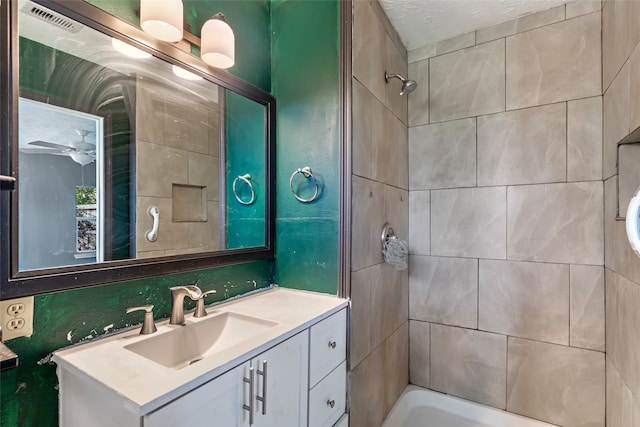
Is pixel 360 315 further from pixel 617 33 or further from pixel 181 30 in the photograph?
pixel 617 33

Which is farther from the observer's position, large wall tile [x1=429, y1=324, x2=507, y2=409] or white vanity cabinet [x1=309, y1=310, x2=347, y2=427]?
large wall tile [x1=429, y1=324, x2=507, y2=409]

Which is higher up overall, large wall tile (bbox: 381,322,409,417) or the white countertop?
the white countertop

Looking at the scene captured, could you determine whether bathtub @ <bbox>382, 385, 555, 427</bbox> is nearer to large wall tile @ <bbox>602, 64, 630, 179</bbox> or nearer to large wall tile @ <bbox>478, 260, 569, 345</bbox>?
large wall tile @ <bbox>478, 260, 569, 345</bbox>

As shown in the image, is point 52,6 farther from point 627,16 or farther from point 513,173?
point 513,173

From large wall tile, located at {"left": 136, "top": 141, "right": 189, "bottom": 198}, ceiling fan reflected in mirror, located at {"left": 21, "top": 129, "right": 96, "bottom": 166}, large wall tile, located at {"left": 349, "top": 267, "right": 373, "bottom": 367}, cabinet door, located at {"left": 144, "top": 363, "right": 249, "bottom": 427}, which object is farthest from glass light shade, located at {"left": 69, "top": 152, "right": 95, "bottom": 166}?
large wall tile, located at {"left": 349, "top": 267, "right": 373, "bottom": 367}

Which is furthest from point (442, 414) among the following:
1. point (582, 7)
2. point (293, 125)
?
point (582, 7)

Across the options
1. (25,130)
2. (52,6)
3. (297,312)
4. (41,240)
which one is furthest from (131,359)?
(52,6)

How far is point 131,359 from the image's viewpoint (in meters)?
0.83

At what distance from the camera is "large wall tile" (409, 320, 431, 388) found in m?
2.17

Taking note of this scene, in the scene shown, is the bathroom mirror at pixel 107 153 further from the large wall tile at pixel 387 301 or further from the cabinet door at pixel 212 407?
the large wall tile at pixel 387 301

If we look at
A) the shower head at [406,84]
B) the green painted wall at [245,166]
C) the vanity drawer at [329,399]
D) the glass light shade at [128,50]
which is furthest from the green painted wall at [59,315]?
the shower head at [406,84]

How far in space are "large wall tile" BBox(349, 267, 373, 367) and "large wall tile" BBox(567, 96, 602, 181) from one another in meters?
1.33

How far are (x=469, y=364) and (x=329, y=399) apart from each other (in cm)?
123

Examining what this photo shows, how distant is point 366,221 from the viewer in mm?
1597
